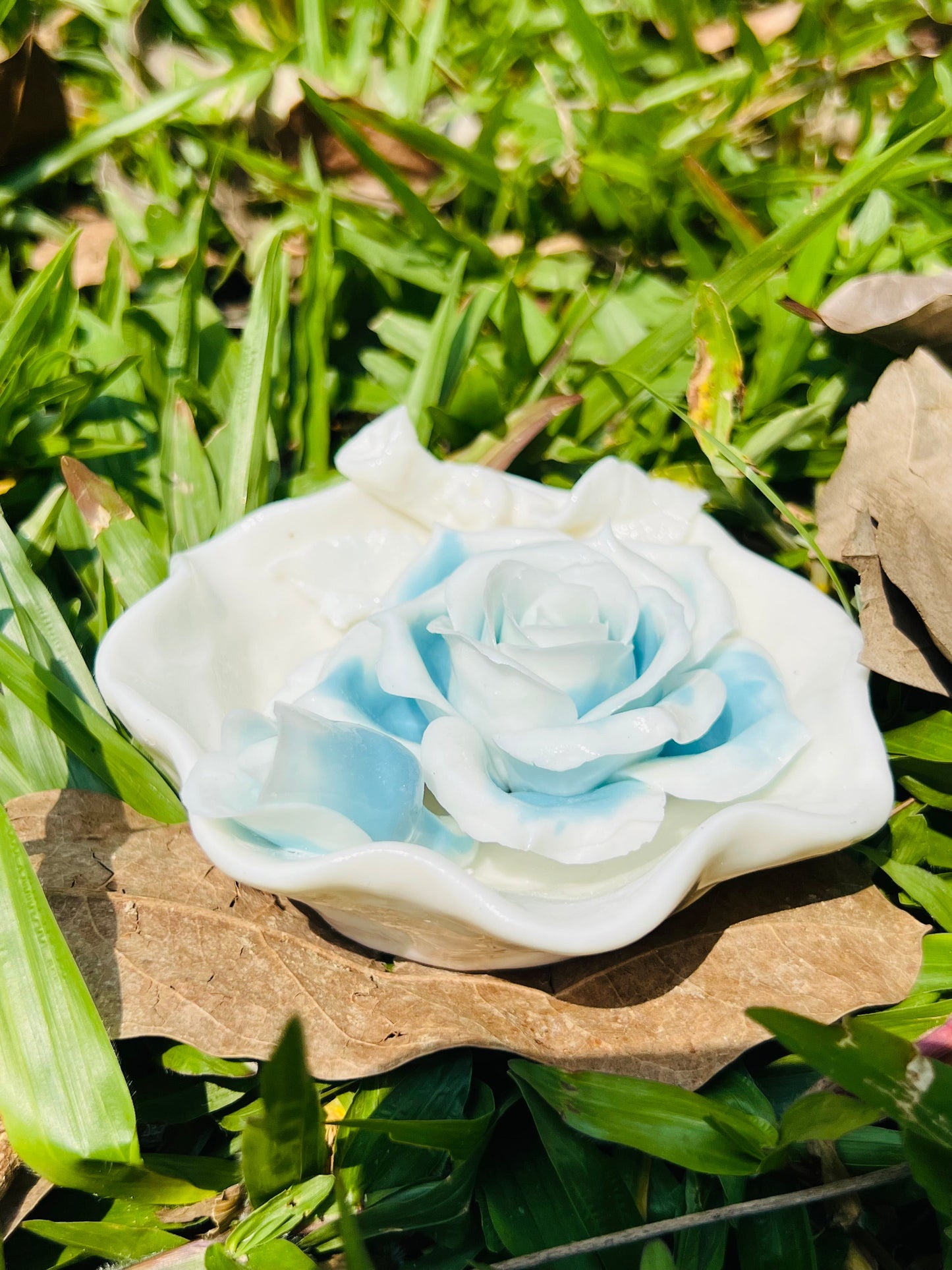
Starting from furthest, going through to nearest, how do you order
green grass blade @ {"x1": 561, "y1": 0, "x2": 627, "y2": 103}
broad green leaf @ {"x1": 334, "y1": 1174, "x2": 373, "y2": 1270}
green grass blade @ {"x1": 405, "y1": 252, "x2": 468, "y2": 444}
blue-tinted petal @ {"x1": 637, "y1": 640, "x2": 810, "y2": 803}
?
green grass blade @ {"x1": 561, "y1": 0, "x2": 627, "y2": 103}
green grass blade @ {"x1": 405, "y1": 252, "x2": 468, "y2": 444}
blue-tinted petal @ {"x1": 637, "y1": 640, "x2": 810, "y2": 803}
broad green leaf @ {"x1": 334, "y1": 1174, "x2": 373, "y2": 1270}

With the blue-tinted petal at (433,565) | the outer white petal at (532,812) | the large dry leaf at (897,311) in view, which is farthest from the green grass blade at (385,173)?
the outer white petal at (532,812)

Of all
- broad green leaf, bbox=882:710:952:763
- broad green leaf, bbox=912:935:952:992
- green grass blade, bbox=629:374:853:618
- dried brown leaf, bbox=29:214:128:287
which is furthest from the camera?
dried brown leaf, bbox=29:214:128:287

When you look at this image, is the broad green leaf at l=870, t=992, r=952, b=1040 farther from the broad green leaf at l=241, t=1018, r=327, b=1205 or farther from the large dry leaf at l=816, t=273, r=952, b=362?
the large dry leaf at l=816, t=273, r=952, b=362

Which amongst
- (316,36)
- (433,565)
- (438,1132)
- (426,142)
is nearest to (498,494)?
(433,565)

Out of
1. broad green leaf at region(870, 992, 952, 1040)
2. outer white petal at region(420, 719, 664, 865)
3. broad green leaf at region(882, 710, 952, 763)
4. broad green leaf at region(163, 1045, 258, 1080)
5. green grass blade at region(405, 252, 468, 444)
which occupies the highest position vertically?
green grass blade at region(405, 252, 468, 444)

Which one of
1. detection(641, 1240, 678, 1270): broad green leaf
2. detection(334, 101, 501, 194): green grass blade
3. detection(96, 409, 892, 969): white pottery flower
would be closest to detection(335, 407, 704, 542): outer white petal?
detection(96, 409, 892, 969): white pottery flower

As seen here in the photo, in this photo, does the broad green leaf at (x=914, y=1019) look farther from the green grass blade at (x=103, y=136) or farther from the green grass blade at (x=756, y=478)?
the green grass blade at (x=103, y=136)

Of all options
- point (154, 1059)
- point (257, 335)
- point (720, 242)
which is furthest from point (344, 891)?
point (720, 242)
